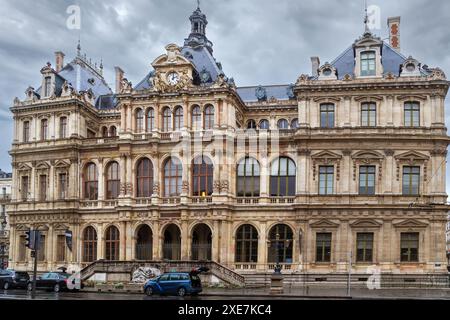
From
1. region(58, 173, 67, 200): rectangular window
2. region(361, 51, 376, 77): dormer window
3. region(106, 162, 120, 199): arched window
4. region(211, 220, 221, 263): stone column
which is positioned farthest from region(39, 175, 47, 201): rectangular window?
region(361, 51, 376, 77): dormer window

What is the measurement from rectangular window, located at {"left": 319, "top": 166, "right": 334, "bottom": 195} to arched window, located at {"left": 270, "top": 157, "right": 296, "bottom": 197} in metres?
2.31

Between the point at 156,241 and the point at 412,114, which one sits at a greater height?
the point at 412,114

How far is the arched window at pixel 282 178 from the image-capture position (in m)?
45.1

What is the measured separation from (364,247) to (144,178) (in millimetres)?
18959

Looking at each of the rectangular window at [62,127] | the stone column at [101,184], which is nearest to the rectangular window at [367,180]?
the stone column at [101,184]

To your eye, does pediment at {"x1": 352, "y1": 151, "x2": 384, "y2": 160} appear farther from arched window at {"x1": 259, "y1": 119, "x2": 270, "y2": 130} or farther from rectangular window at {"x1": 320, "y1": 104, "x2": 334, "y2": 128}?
arched window at {"x1": 259, "y1": 119, "x2": 270, "y2": 130}

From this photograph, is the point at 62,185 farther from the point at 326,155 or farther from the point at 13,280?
the point at 326,155

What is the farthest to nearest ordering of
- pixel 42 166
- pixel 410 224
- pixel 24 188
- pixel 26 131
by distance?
pixel 26 131 → pixel 24 188 → pixel 42 166 → pixel 410 224

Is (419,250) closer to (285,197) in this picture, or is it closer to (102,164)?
(285,197)

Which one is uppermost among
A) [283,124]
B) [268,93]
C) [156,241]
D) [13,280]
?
[268,93]

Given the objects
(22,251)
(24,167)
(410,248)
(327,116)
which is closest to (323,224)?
(410,248)

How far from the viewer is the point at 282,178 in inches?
1784

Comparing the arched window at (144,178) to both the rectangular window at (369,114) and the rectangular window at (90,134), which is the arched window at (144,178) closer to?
the rectangular window at (90,134)

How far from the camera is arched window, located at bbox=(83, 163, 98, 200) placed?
163ft
